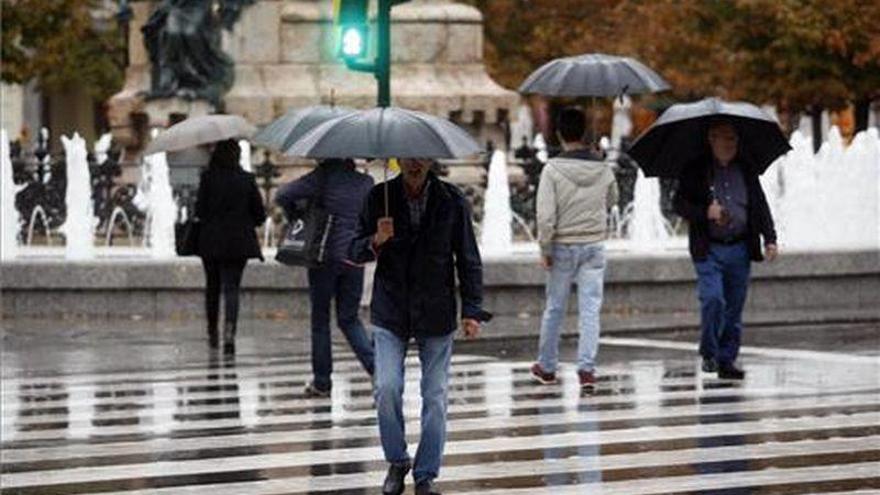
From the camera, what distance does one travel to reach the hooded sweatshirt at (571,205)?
2088cm

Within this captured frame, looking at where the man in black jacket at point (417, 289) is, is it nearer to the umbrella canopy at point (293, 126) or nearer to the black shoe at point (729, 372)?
the umbrella canopy at point (293, 126)

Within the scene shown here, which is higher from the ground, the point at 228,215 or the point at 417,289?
the point at 417,289

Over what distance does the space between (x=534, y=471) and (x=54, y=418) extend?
4.38m

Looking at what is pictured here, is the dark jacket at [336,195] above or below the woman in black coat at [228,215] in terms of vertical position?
above

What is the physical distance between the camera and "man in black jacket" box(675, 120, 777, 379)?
21.2 meters

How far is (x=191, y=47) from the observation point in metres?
35.2

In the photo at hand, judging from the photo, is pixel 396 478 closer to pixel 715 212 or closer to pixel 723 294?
pixel 715 212

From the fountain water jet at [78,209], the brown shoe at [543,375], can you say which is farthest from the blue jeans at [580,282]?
the fountain water jet at [78,209]

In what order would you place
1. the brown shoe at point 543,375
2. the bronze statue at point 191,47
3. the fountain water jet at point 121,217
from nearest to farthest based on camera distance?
the brown shoe at point 543,375 → the fountain water jet at point 121,217 → the bronze statue at point 191,47

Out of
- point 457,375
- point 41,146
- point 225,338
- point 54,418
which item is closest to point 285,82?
point 41,146

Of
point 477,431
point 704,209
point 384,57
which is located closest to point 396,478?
point 477,431

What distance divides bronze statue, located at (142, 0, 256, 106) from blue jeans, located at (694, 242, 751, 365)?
14.5 metres

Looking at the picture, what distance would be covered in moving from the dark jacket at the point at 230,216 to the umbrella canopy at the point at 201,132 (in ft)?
0.94

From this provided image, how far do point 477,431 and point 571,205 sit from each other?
9.14 ft
